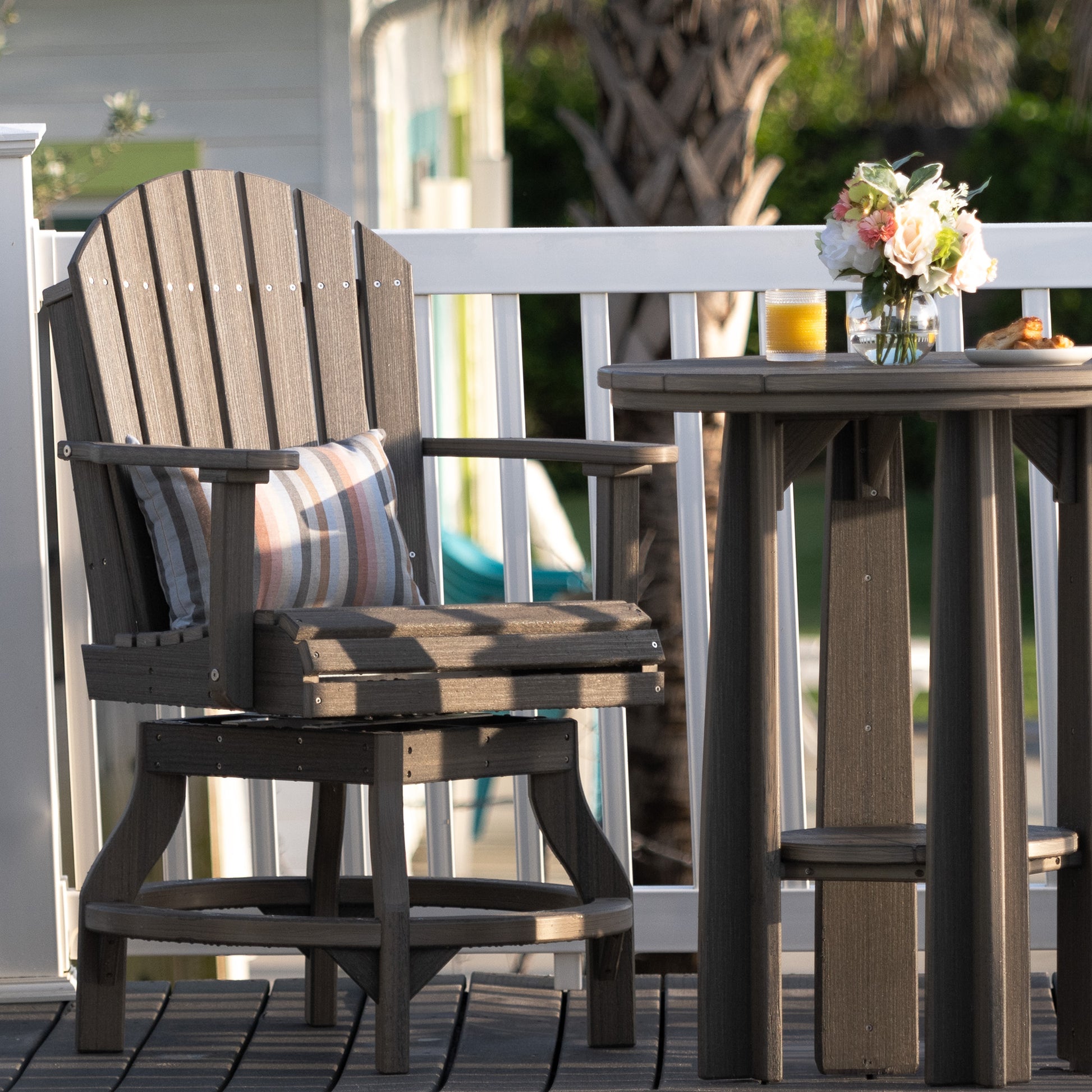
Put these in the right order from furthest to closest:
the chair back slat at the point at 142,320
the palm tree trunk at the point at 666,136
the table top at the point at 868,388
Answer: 1. the palm tree trunk at the point at 666,136
2. the chair back slat at the point at 142,320
3. the table top at the point at 868,388

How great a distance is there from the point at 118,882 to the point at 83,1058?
0.27 m

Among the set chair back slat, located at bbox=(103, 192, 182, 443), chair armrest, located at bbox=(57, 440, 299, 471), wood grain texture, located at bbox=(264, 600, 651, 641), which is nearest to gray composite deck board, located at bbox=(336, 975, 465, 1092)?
wood grain texture, located at bbox=(264, 600, 651, 641)

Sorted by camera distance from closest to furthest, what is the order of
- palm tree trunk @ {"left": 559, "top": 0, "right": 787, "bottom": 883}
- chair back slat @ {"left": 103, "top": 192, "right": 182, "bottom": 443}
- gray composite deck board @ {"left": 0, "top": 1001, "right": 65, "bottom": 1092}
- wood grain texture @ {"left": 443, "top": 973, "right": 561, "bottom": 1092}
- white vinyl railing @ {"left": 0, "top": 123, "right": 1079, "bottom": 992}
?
wood grain texture @ {"left": 443, "top": 973, "right": 561, "bottom": 1092} → gray composite deck board @ {"left": 0, "top": 1001, "right": 65, "bottom": 1092} → chair back slat @ {"left": 103, "top": 192, "right": 182, "bottom": 443} → white vinyl railing @ {"left": 0, "top": 123, "right": 1079, "bottom": 992} → palm tree trunk @ {"left": 559, "top": 0, "right": 787, "bottom": 883}

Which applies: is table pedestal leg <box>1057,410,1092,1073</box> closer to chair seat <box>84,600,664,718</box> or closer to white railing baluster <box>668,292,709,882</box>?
chair seat <box>84,600,664,718</box>

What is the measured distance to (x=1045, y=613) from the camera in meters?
3.01

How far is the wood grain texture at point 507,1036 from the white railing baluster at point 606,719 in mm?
259

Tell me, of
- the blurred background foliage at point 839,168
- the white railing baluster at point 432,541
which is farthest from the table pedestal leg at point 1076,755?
the blurred background foliage at point 839,168

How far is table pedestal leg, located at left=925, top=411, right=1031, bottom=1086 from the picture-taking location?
89.4 inches

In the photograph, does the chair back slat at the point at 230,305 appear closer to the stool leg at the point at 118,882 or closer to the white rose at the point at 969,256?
the stool leg at the point at 118,882

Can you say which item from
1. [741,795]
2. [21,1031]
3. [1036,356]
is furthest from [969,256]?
[21,1031]

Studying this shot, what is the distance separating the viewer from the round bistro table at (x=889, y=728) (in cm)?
227

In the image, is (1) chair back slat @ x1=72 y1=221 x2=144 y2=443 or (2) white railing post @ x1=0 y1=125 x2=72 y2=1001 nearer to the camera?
(1) chair back slat @ x1=72 y1=221 x2=144 y2=443

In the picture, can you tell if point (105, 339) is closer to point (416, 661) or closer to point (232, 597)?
point (232, 597)

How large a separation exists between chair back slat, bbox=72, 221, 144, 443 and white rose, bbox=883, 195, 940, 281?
108 centimetres
